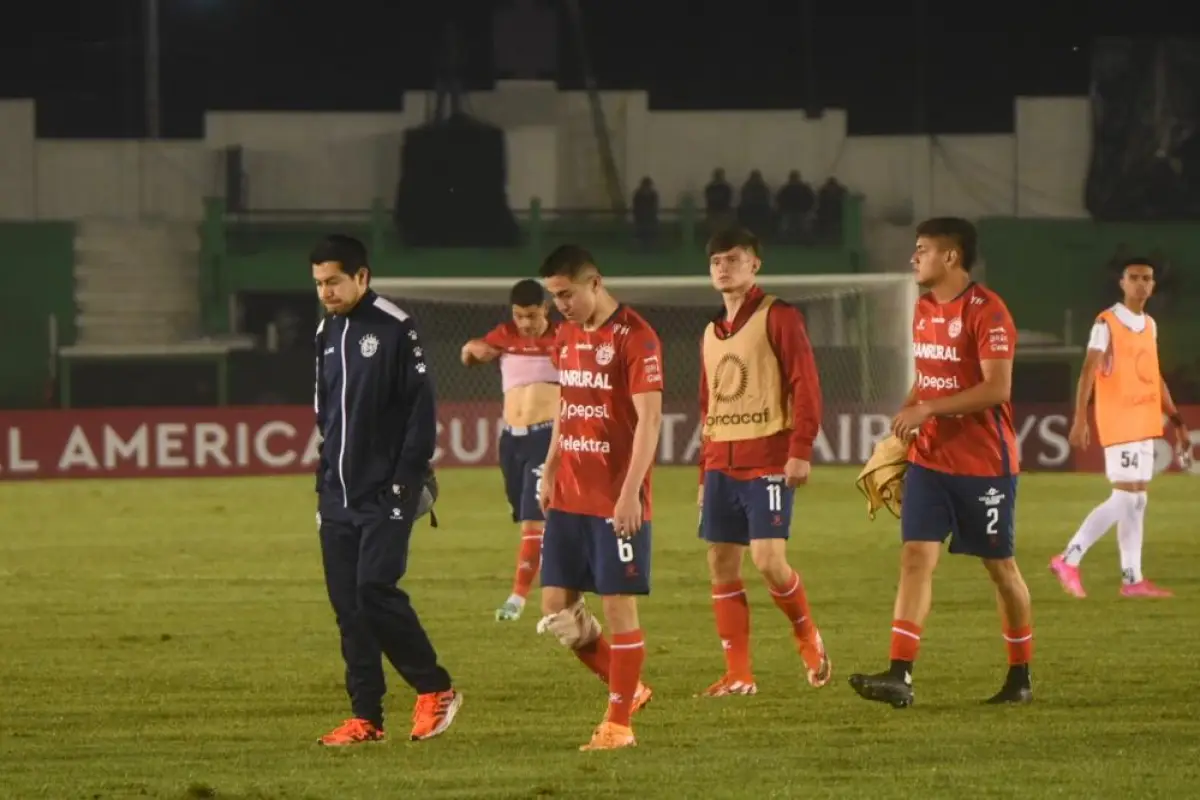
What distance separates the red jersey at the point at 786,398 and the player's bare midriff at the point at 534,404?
3.19 metres

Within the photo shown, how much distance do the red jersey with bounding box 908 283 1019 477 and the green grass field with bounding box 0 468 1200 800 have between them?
95 centimetres

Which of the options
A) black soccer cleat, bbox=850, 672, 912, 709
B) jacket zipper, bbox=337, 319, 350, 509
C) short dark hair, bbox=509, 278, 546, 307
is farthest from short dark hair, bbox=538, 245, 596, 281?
short dark hair, bbox=509, 278, 546, 307

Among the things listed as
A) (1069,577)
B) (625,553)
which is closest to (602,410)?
(625,553)

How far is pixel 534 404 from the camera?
39.8 ft

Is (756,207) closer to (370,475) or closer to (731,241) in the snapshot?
(731,241)

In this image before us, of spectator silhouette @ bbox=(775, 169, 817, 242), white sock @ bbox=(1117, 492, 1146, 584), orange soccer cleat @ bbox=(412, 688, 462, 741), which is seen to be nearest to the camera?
orange soccer cleat @ bbox=(412, 688, 462, 741)

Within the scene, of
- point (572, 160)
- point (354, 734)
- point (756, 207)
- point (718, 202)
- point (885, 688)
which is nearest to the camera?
point (354, 734)

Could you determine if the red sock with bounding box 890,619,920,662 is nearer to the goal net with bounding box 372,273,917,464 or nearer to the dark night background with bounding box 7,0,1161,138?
the goal net with bounding box 372,273,917,464

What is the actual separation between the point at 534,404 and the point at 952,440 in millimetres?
4109

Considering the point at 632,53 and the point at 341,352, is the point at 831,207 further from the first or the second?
the point at 341,352

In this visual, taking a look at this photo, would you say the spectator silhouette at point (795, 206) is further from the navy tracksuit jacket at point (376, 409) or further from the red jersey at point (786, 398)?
the navy tracksuit jacket at point (376, 409)

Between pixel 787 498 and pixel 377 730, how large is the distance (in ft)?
6.90

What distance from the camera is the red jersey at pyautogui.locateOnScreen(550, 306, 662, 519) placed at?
24.6 ft

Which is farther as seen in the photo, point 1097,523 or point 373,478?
point 1097,523
